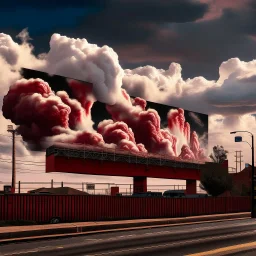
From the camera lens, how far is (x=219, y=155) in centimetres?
12300

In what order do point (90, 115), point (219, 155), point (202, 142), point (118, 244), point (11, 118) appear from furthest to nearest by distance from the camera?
point (219, 155), point (202, 142), point (90, 115), point (11, 118), point (118, 244)

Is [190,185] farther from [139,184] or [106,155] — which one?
[106,155]

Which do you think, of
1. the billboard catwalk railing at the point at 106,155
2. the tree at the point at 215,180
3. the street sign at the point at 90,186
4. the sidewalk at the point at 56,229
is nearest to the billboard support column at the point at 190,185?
the billboard catwalk railing at the point at 106,155

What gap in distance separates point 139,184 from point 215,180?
1144 cm

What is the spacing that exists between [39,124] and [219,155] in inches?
2284

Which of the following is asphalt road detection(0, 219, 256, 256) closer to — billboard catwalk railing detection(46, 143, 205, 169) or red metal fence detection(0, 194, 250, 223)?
red metal fence detection(0, 194, 250, 223)

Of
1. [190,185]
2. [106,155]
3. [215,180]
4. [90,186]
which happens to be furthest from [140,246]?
[190,185]

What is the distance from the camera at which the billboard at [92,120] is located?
74.6 m

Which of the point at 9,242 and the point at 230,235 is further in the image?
the point at 230,235

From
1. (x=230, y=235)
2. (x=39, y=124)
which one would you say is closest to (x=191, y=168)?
(x=39, y=124)

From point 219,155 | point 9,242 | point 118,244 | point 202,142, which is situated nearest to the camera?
point 118,244

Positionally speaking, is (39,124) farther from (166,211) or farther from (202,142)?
(202,142)

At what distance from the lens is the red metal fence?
37344 millimetres

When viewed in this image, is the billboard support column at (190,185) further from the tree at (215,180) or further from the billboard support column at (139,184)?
the billboard support column at (139,184)
